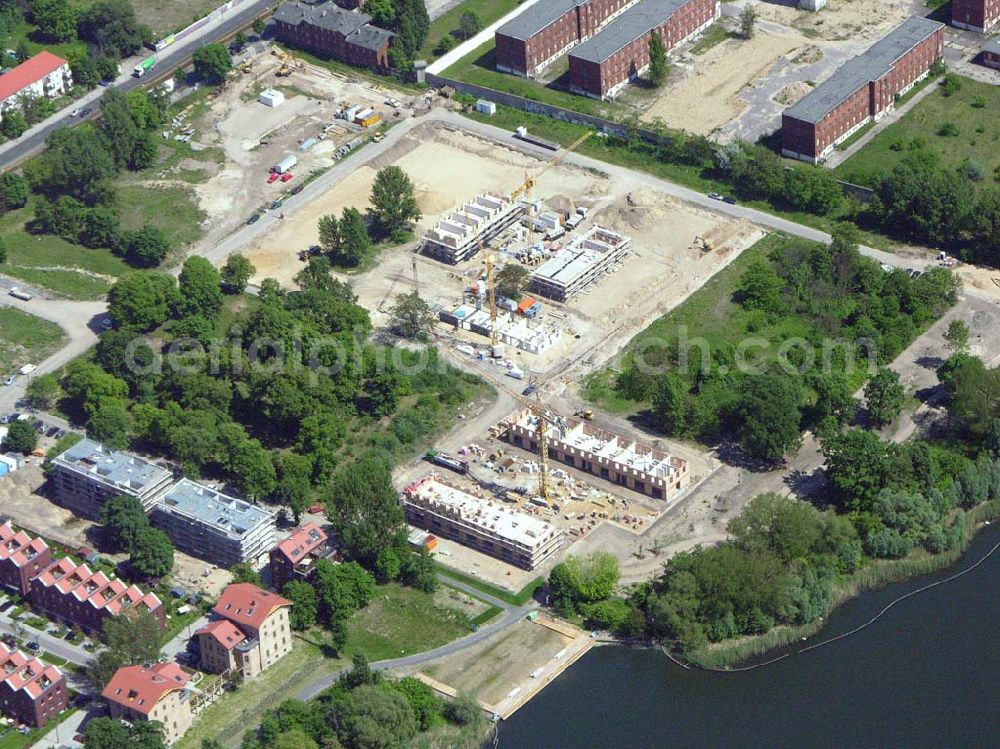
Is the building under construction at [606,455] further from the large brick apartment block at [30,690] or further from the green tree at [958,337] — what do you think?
the large brick apartment block at [30,690]

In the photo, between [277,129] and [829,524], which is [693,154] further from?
[829,524]

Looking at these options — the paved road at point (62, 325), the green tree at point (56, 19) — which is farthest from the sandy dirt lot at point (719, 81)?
the green tree at point (56, 19)

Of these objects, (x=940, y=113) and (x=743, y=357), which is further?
(x=940, y=113)

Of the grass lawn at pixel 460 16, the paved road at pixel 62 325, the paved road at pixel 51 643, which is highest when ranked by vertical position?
the paved road at pixel 62 325

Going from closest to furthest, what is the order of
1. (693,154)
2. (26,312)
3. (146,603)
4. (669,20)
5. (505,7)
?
(146,603), (26,312), (693,154), (669,20), (505,7)

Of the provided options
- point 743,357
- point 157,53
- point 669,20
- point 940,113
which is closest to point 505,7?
point 669,20

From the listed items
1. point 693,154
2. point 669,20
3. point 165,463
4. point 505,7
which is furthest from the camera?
point 505,7

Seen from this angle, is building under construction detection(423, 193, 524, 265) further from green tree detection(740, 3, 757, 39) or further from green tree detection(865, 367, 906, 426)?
green tree detection(865, 367, 906, 426)
